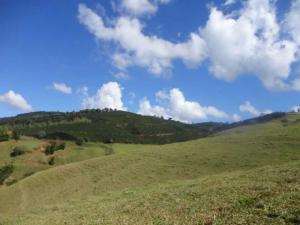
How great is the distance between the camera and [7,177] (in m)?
119

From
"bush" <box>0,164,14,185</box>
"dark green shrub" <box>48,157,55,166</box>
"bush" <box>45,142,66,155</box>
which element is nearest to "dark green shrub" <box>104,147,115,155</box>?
"bush" <box>45,142,66,155</box>

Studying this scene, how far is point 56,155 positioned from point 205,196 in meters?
123

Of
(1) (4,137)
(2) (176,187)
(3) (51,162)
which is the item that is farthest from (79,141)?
(2) (176,187)

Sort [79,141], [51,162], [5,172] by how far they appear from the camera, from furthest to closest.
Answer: [79,141] < [51,162] < [5,172]

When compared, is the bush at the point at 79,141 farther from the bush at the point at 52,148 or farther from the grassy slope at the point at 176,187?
the grassy slope at the point at 176,187

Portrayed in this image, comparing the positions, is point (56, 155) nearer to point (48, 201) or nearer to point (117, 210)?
point (48, 201)

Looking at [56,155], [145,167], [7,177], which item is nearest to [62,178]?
[145,167]

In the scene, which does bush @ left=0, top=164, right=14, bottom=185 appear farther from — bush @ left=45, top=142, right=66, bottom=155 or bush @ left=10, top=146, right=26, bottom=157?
bush @ left=45, top=142, right=66, bottom=155

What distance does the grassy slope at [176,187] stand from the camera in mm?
26938

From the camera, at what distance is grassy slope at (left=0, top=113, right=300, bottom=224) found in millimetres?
26938

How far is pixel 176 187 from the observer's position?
1813 inches

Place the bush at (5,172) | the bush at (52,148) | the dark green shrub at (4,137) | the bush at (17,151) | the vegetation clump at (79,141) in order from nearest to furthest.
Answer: the bush at (5,172)
the bush at (17,151)
the bush at (52,148)
the dark green shrub at (4,137)
the vegetation clump at (79,141)

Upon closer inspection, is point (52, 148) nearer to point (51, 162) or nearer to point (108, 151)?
point (51, 162)

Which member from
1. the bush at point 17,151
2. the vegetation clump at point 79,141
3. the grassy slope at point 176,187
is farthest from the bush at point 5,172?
the vegetation clump at point 79,141
